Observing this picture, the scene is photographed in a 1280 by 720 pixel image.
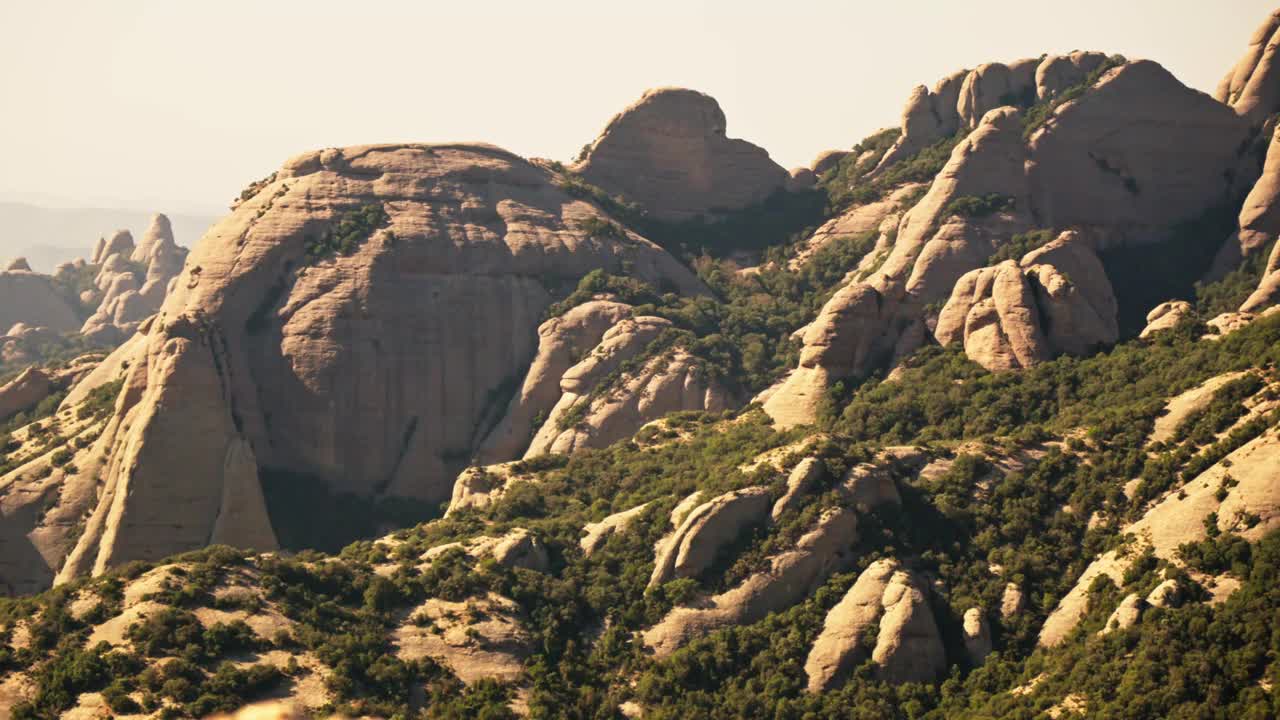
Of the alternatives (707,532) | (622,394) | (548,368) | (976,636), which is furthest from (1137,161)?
(976,636)

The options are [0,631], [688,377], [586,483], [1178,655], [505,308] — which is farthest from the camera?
[505,308]

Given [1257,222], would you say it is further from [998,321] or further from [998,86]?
[998,321]

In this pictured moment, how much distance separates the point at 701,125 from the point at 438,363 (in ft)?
133

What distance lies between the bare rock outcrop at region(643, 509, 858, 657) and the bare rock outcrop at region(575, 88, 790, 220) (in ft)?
240

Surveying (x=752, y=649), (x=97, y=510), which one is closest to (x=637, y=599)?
(x=752, y=649)

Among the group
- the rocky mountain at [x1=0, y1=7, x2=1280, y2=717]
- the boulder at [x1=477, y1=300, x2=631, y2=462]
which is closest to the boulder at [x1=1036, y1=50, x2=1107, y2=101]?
the rocky mountain at [x1=0, y1=7, x2=1280, y2=717]

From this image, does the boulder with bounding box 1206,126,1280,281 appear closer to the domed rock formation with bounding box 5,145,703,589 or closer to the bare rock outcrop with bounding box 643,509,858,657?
the domed rock formation with bounding box 5,145,703,589

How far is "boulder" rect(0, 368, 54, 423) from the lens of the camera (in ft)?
420

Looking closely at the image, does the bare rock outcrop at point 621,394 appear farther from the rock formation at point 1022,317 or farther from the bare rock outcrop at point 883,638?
the bare rock outcrop at point 883,638

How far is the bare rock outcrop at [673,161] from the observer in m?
153

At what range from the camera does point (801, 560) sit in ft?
278

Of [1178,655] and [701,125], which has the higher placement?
[701,125]

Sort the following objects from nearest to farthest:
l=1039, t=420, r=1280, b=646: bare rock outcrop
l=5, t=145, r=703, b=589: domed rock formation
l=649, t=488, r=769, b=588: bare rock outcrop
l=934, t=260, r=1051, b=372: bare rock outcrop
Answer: l=1039, t=420, r=1280, b=646: bare rock outcrop < l=649, t=488, r=769, b=588: bare rock outcrop < l=934, t=260, r=1051, b=372: bare rock outcrop < l=5, t=145, r=703, b=589: domed rock formation

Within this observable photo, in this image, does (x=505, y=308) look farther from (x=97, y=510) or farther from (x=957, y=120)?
(x=957, y=120)
